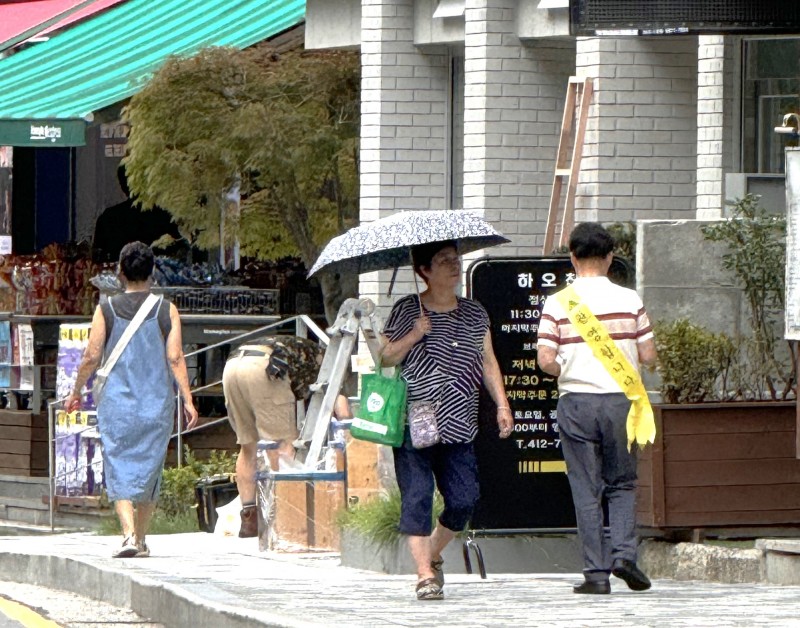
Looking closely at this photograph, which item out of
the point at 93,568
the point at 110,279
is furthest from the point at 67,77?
the point at 93,568

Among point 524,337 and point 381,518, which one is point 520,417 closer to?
point 524,337

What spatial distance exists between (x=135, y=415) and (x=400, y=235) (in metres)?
2.91

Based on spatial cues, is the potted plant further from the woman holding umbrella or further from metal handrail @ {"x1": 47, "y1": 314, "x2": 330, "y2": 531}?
metal handrail @ {"x1": 47, "y1": 314, "x2": 330, "y2": 531}

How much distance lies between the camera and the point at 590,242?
10180 millimetres

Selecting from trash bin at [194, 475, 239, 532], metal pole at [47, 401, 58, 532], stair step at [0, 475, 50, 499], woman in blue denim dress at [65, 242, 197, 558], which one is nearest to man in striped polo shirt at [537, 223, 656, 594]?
woman in blue denim dress at [65, 242, 197, 558]

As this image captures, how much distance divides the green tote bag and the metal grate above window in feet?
9.42

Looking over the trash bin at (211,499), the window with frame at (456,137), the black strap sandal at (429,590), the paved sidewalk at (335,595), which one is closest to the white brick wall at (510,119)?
the window with frame at (456,137)

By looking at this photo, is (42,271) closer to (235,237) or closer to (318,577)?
(235,237)

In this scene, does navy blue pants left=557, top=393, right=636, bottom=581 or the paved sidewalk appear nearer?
the paved sidewalk

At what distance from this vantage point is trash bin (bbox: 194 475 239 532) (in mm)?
15734

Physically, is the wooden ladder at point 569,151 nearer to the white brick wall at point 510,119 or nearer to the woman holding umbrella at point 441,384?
the white brick wall at point 510,119

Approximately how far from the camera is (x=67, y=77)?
20531mm

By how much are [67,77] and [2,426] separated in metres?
3.23

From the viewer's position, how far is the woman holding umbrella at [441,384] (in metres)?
10.2
